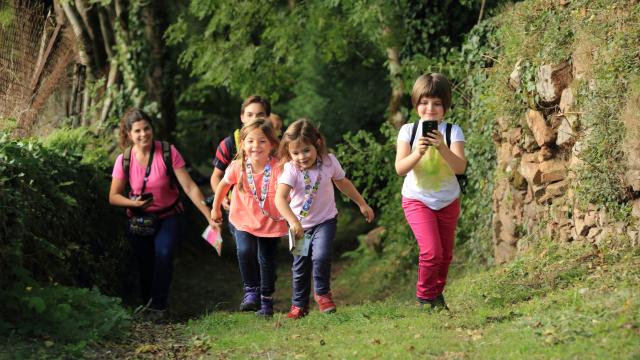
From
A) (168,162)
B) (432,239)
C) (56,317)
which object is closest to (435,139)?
(432,239)

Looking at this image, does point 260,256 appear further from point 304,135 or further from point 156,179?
point 156,179

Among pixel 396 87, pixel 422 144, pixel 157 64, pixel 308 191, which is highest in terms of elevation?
pixel 157 64

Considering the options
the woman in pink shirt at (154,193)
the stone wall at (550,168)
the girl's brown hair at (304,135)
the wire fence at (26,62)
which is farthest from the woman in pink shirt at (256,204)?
the wire fence at (26,62)

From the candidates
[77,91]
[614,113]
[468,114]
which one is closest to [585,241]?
[614,113]

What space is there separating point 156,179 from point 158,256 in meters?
0.75

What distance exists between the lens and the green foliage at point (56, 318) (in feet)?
22.5

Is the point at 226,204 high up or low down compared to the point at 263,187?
down

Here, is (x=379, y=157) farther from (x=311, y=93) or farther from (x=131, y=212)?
(x=311, y=93)

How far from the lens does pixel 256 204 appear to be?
870 cm

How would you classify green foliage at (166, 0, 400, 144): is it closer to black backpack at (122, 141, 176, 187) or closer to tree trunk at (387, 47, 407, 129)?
tree trunk at (387, 47, 407, 129)

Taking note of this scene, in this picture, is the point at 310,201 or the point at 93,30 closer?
the point at 310,201

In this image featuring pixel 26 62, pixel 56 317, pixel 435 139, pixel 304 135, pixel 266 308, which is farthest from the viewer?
pixel 26 62

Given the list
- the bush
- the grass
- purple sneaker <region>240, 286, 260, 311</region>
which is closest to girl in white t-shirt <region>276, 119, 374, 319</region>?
the grass

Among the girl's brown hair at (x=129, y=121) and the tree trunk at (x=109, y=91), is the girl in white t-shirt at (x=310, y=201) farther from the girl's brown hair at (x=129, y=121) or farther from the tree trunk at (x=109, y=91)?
the tree trunk at (x=109, y=91)
